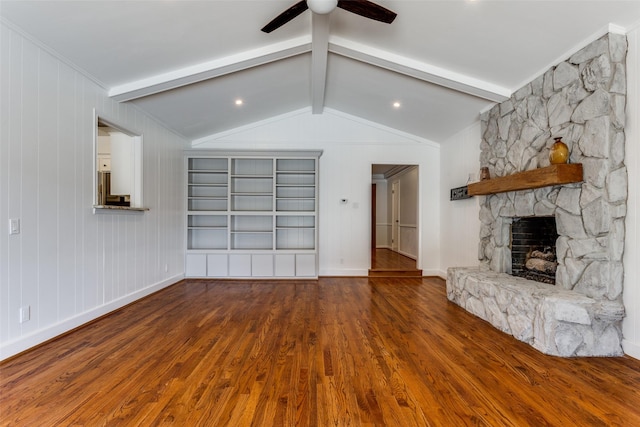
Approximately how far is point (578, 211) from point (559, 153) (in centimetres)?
57

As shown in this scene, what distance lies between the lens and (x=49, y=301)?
9.25 feet

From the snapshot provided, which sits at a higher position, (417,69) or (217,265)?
(417,69)

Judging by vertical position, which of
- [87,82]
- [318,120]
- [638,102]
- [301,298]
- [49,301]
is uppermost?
[318,120]

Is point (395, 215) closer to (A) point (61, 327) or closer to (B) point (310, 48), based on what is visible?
(B) point (310, 48)

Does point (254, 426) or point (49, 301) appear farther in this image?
point (49, 301)

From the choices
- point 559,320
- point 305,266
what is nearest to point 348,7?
point 559,320

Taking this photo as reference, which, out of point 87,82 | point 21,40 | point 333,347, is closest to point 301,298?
point 333,347

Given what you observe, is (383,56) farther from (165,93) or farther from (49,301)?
(49,301)

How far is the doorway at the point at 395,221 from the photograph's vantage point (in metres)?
6.62

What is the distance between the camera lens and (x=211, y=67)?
3678 mm

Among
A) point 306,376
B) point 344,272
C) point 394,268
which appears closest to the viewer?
point 306,376

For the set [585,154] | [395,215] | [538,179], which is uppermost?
[585,154]

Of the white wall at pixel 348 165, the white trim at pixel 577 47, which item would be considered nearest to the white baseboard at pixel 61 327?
the white wall at pixel 348 165

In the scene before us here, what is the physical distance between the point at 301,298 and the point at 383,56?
3.39 metres
